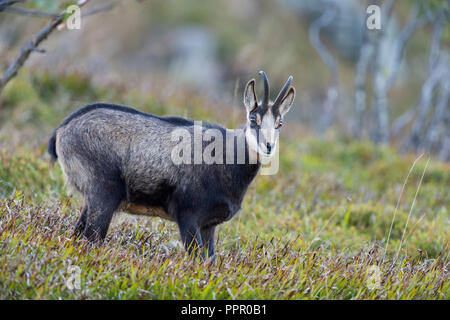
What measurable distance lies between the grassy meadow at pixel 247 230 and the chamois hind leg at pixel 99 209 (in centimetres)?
17

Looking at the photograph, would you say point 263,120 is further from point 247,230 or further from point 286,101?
point 247,230

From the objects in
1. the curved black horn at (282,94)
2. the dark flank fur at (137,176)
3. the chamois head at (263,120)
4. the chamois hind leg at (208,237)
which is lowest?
the chamois hind leg at (208,237)

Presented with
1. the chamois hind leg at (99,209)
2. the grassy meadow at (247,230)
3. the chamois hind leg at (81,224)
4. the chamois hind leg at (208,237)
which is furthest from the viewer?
the chamois hind leg at (208,237)

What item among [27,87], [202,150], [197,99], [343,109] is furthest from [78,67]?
[343,109]

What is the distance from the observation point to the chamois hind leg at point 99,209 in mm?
4691

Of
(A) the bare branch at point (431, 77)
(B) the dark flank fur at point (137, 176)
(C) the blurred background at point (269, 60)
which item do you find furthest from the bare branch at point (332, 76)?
(B) the dark flank fur at point (137, 176)

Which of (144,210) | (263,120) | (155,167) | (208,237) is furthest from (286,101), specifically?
(144,210)

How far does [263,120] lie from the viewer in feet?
16.4

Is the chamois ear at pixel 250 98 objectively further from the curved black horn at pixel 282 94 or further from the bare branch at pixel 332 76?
the bare branch at pixel 332 76

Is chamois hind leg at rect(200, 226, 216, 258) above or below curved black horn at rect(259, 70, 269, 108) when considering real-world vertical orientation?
below

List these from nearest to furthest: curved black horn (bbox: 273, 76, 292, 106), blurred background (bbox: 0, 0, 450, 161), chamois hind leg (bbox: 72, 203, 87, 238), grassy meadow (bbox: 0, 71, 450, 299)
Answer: grassy meadow (bbox: 0, 71, 450, 299)
chamois hind leg (bbox: 72, 203, 87, 238)
curved black horn (bbox: 273, 76, 292, 106)
blurred background (bbox: 0, 0, 450, 161)

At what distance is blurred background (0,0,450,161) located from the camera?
11.2 meters

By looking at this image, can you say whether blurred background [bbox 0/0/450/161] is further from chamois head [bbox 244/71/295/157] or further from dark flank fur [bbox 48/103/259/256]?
chamois head [bbox 244/71/295/157]

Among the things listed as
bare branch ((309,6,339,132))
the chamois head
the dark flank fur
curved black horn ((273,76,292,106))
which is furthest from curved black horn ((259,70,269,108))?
bare branch ((309,6,339,132))
